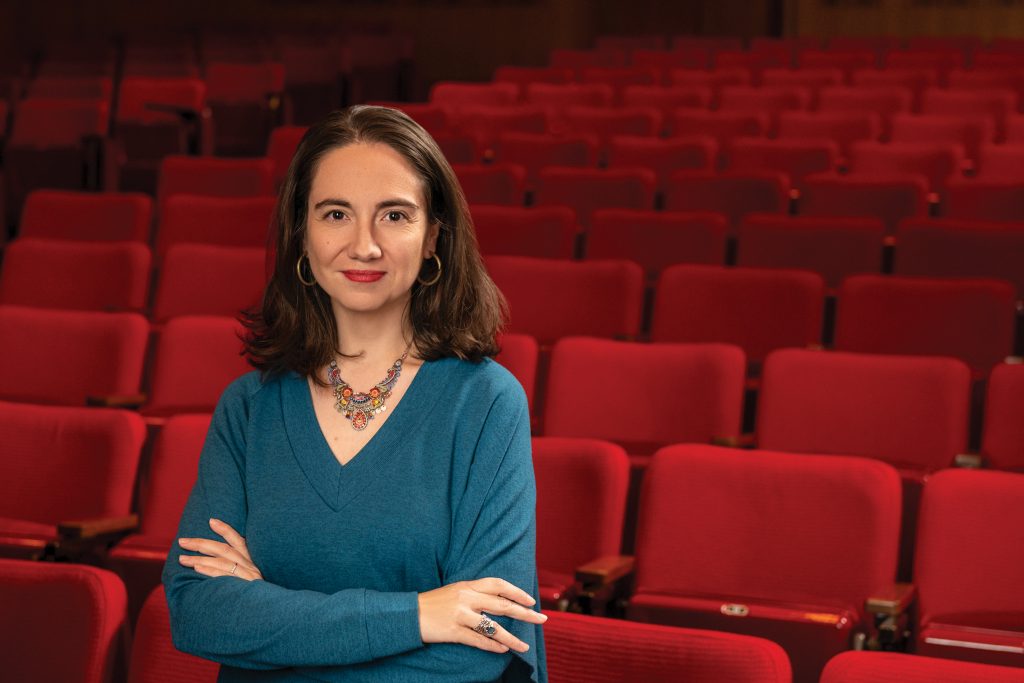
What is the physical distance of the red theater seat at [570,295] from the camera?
1.20 metres

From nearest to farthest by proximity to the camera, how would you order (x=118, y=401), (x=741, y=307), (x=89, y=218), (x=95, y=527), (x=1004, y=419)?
(x=95, y=527)
(x=1004, y=419)
(x=118, y=401)
(x=741, y=307)
(x=89, y=218)

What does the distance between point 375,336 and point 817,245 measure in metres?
0.96

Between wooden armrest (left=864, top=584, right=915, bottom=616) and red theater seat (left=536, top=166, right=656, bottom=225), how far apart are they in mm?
957

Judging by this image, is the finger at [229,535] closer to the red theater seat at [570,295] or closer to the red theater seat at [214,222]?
Answer: the red theater seat at [570,295]

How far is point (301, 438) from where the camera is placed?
455 millimetres

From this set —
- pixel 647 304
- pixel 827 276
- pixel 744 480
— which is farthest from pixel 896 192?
pixel 744 480

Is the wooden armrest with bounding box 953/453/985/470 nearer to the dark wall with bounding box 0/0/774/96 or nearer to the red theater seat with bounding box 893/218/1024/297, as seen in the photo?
the red theater seat with bounding box 893/218/1024/297

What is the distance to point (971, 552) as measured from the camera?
0.69 metres

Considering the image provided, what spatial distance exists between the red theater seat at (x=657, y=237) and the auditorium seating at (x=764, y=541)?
0.65m

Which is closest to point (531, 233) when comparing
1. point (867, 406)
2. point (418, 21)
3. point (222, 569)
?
point (867, 406)

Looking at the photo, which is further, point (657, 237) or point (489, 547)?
point (657, 237)

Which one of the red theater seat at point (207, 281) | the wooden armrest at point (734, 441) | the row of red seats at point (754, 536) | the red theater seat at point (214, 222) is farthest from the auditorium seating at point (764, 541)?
the red theater seat at point (214, 222)

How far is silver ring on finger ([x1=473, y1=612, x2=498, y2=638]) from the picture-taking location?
42cm

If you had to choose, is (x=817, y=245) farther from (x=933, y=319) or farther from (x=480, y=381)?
(x=480, y=381)
